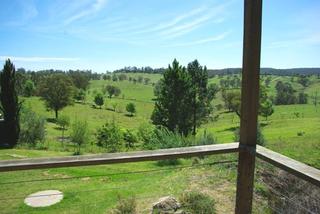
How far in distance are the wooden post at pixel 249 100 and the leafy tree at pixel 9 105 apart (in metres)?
19.1

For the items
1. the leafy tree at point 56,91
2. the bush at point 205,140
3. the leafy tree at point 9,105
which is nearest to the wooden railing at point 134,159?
the bush at point 205,140

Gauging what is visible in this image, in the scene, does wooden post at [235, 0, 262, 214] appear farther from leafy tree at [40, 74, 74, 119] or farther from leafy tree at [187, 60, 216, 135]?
leafy tree at [40, 74, 74, 119]

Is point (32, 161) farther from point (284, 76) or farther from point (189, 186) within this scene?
point (284, 76)

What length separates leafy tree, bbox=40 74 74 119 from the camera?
3531 centimetres

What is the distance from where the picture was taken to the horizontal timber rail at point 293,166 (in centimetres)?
125

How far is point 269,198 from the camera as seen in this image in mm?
4402

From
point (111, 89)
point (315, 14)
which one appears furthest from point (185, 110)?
point (111, 89)

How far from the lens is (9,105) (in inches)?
724

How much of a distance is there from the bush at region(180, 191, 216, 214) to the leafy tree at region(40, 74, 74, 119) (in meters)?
34.1

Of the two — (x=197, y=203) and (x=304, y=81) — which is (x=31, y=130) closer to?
(x=197, y=203)

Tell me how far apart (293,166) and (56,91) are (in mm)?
36936

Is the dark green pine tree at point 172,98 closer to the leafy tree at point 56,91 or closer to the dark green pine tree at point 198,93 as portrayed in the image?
the dark green pine tree at point 198,93

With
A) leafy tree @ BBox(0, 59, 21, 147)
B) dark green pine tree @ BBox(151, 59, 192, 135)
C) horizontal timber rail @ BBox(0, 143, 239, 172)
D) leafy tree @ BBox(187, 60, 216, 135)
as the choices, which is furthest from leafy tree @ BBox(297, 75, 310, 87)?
horizontal timber rail @ BBox(0, 143, 239, 172)

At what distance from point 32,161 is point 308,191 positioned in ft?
12.9
